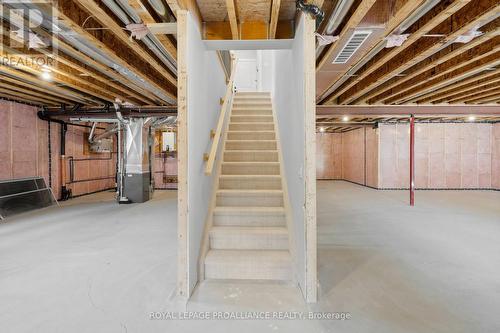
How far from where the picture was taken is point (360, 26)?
253 centimetres

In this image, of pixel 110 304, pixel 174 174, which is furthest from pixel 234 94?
pixel 174 174

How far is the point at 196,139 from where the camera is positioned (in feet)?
8.09

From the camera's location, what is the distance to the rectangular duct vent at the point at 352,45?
263 centimetres

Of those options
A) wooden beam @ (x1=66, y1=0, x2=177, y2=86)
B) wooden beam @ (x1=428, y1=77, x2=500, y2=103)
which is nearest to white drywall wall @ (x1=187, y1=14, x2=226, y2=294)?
wooden beam @ (x1=66, y1=0, x2=177, y2=86)

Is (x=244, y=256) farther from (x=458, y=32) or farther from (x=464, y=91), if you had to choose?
(x=464, y=91)

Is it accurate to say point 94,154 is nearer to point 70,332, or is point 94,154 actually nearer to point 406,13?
point 70,332

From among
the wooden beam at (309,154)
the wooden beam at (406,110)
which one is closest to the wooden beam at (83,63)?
the wooden beam at (309,154)

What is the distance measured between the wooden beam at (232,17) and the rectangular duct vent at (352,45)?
4.11 ft

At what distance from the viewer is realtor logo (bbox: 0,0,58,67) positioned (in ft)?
7.66

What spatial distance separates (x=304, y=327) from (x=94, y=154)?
8936mm

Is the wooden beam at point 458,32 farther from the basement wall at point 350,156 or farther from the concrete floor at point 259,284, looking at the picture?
the basement wall at point 350,156

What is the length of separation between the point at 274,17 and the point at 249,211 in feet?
6.83

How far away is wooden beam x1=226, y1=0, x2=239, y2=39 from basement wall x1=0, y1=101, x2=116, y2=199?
6249mm

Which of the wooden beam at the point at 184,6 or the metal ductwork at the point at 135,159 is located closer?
the wooden beam at the point at 184,6
